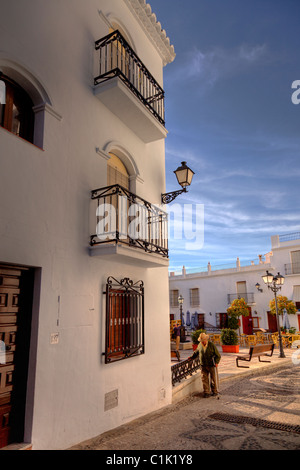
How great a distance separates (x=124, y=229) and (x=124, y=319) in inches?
70.1

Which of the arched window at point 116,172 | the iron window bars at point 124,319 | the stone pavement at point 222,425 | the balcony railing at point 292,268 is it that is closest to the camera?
the stone pavement at point 222,425

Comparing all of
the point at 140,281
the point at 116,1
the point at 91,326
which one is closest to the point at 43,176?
the point at 91,326

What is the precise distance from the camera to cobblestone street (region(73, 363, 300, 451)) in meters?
4.28

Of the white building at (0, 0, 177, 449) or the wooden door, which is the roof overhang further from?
the wooden door

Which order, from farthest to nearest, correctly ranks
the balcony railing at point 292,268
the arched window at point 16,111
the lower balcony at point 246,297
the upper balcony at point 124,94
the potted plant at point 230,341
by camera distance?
the lower balcony at point 246,297
the balcony railing at point 292,268
the potted plant at point 230,341
the upper balcony at point 124,94
the arched window at point 16,111

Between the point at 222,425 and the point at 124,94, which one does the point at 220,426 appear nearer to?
the point at 222,425

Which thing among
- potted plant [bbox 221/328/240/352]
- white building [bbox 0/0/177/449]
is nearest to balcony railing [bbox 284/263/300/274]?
potted plant [bbox 221/328/240/352]

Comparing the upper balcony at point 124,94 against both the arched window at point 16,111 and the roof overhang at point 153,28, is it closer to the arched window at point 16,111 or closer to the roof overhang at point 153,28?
the roof overhang at point 153,28

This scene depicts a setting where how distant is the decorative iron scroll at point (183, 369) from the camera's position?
762 cm

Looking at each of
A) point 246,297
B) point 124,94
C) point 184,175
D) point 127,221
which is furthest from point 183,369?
point 246,297

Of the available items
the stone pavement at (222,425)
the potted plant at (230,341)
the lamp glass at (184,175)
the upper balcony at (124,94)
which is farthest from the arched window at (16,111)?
the potted plant at (230,341)

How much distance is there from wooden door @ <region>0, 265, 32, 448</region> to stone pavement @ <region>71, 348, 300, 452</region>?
109cm

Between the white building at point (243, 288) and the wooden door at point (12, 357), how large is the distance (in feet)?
73.4
